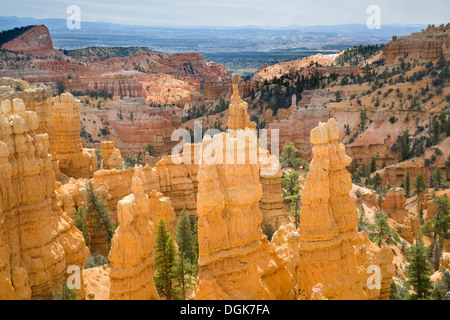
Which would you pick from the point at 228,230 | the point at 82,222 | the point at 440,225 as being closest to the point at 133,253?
the point at 228,230

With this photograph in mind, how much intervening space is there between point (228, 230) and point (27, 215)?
21.4 feet

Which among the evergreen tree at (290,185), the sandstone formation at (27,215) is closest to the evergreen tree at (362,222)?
the evergreen tree at (290,185)

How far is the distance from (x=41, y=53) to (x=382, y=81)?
8916cm

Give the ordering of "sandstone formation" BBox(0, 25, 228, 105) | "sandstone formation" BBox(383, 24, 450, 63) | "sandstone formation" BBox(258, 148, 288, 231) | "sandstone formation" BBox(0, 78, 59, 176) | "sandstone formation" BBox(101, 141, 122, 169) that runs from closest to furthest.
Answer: "sandstone formation" BBox(0, 78, 59, 176), "sandstone formation" BBox(258, 148, 288, 231), "sandstone formation" BBox(101, 141, 122, 169), "sandstone formation" BBox(383, 24, 450, 63), "sandstone formation" BBox(0, 25, 228, 105)

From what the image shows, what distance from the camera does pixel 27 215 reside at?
14.6m

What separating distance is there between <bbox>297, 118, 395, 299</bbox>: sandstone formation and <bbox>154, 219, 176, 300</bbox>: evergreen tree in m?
4.30

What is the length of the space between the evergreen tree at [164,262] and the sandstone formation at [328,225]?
4.30m

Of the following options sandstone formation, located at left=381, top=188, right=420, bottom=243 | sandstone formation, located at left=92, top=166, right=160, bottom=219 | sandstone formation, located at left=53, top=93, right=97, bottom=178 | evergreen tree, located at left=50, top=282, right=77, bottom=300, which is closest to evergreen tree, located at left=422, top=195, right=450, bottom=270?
sandstone formation, located at left=381, top=188, right=420, bottom=243

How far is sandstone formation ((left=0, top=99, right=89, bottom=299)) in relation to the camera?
13.6 metres

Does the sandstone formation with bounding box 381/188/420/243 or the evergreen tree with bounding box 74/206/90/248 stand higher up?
the evergreen tree with bounding box 74/206/90/248

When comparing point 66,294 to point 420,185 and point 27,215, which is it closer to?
point 27,215

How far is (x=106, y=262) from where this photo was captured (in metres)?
19.3

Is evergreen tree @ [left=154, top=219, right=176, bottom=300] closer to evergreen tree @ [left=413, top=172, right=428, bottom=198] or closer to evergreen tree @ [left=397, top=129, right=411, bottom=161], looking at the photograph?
evergreen tree @ [left=413, top=172, right=428, bottom=198]

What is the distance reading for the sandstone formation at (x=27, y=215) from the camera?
13.6m
